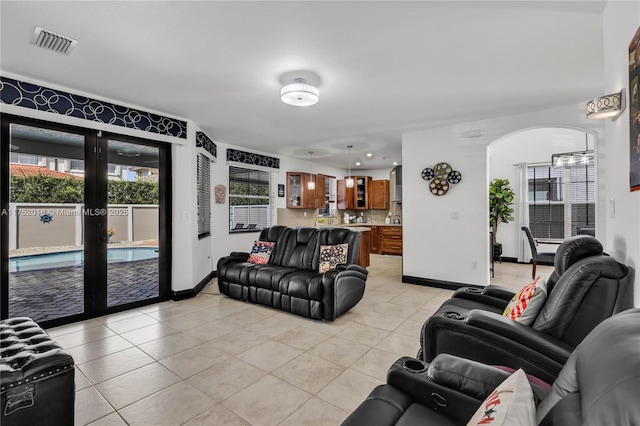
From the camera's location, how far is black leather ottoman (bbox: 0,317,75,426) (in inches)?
58.1

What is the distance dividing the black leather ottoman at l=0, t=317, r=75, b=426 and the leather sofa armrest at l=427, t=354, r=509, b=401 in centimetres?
190

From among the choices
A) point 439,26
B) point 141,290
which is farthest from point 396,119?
point 141,290

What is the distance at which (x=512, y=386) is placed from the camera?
0.92 meters

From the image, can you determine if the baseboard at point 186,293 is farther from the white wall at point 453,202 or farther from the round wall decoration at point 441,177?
the round wall decoration at point 441,177

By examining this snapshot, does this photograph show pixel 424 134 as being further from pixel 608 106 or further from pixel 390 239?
pixel 390 239

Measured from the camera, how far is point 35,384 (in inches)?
60.7

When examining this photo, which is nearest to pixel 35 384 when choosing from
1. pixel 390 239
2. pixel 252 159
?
pixel 252 159

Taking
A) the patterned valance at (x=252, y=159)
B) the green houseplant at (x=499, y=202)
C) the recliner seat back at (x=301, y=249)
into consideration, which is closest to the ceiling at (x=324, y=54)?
the recliner seat back at (x=301, y=249)

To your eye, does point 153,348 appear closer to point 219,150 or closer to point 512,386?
point 512,386

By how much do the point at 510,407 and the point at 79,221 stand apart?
4.42m

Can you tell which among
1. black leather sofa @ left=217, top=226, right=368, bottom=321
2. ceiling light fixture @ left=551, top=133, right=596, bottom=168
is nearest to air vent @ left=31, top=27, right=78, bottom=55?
black leather sofa @ left=217, top=226, right=368, bottom=321

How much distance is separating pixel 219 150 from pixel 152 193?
81.9 inches

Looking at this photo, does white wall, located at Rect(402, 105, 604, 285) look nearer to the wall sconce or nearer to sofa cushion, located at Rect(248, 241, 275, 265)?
sofa cushion, located at Rect(248, 241, 275, 265)

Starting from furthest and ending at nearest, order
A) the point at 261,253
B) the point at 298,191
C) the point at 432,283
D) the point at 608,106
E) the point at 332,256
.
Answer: the point at 298,191 < the point at 432,283 < the point at 261,253 < the point at 332,256 < the point at 608,106
